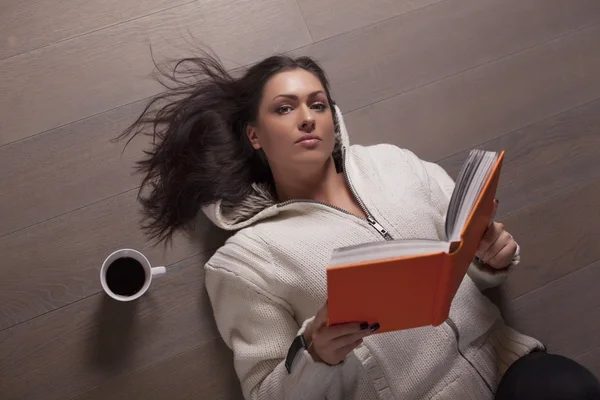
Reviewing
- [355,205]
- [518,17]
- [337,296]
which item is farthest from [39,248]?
[518,17]

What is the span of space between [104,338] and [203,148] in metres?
0.53

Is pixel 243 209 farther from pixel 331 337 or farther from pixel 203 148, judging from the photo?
pixel 331 337

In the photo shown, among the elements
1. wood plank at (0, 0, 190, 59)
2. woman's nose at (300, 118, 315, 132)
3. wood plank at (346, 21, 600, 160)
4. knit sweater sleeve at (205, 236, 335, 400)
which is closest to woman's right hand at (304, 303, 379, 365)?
knit sweater sleeve at (205, 236, 335, 400)

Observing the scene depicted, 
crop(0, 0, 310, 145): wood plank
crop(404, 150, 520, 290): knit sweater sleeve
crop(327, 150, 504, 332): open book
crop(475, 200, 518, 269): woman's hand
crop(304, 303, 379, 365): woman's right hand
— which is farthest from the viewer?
crop(0, 0, 310, 145): wood plank

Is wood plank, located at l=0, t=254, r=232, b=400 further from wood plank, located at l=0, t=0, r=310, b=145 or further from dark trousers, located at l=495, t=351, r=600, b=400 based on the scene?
dark trousers, located at l=495, t=351, r=600, b=400

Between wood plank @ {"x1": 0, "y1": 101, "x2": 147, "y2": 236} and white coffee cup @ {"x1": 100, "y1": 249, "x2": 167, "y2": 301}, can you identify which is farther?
wood plank @ {"x1": 0, "y1": 101, "x2": 147, "y2": 236}

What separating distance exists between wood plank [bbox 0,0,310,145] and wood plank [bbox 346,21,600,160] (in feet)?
1.04

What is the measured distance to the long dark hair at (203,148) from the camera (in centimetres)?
126

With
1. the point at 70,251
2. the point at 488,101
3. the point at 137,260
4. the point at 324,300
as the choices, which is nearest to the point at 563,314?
the point at 488,101

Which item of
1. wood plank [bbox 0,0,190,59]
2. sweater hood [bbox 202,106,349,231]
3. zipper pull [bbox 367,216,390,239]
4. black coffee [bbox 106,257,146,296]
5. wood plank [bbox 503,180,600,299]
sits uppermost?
wood plank [bbox 0,0,190,59]

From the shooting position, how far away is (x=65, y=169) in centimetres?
140

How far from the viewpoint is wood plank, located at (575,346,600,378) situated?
4.61 feet

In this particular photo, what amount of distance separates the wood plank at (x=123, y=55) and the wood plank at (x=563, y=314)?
919 millimetres

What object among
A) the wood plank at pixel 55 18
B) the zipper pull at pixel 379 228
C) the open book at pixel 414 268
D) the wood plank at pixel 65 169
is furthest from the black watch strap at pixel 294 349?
the wood plank at pixel 55 18
